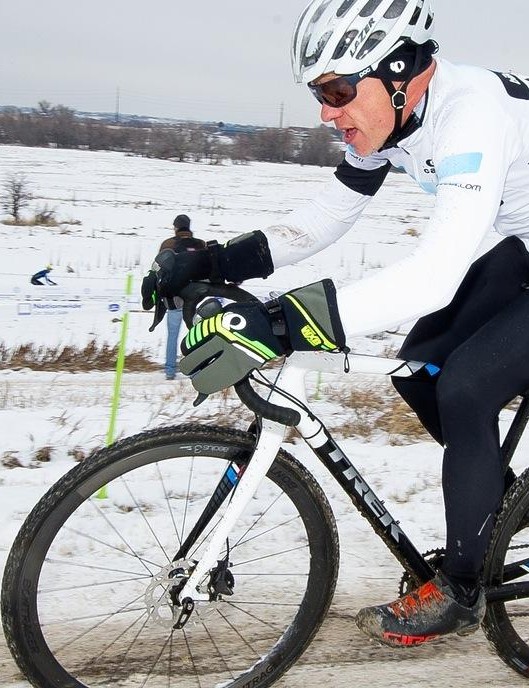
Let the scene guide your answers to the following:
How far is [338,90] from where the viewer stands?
218cm

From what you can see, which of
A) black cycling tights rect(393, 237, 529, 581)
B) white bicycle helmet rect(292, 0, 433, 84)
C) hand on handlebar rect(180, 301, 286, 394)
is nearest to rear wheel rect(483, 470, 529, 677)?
black cycling tights rect(393, 237, 529, 581)

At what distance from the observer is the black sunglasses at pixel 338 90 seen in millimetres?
2154

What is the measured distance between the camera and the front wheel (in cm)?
209

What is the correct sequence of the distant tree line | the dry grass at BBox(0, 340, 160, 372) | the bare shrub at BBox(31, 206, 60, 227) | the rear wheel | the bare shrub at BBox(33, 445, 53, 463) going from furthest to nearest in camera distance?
the distant tree line → the bare shrub at BBox(31, 206, 60, 227) → the dry grass at BBox(0, 340, 160, 372) → the bare shrub at BBox(33, 445, 53, 463) → the rear wheel

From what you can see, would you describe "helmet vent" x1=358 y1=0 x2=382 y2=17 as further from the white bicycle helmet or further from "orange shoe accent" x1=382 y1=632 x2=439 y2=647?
"orange shoe accent" x1=382 y1=632 x2=439 y2=647

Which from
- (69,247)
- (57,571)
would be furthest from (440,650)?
(69,247)

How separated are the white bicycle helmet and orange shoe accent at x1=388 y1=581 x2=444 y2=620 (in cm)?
163

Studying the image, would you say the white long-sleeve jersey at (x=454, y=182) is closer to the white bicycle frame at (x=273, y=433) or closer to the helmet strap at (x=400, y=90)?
the helmet strap at (x=400, y=90)

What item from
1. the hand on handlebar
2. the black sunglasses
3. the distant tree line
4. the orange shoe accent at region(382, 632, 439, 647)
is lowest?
the orange shoe accent at region(382, 632, 439, 647)

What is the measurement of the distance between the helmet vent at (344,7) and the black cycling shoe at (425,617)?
1.78 metres

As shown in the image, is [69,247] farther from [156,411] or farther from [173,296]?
[173,296]

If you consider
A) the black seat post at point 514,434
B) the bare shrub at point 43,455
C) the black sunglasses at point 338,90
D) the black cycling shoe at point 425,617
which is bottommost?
the bare shrub at point 43,455

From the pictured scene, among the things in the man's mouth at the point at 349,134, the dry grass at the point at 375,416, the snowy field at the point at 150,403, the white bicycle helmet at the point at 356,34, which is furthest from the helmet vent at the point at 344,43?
A: the dry grass at the point at 375,416

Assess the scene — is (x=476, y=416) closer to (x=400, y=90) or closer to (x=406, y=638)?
(x=406, y=638)
